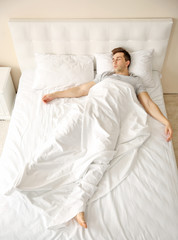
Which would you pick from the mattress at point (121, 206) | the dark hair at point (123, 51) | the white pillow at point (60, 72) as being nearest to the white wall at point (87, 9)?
the dark hair at point (123, 51)

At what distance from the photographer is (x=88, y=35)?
2.02m

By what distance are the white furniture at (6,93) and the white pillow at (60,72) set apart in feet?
1.04

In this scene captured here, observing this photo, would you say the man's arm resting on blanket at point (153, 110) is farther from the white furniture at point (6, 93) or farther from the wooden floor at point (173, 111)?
the white furniture at point (6, 93)

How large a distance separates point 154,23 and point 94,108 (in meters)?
0.93

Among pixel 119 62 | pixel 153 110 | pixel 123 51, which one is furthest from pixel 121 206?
pixel 123 51

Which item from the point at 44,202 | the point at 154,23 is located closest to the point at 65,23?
the point at 154,23

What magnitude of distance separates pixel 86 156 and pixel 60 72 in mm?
920

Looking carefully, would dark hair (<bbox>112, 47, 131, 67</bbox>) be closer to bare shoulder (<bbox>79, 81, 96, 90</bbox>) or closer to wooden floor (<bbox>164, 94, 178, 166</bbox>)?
bare shoulder (<bbox>79, 81, 96, 90</bbox>)

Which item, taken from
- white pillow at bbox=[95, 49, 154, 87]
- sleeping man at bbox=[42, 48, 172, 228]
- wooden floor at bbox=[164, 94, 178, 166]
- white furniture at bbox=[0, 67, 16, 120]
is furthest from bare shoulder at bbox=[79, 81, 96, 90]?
wooden floor at bbox=[164, 94, 178, 166]

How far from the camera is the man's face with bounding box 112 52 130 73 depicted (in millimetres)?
1951

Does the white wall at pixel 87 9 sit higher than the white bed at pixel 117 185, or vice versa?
the white wall at pixel 87 9

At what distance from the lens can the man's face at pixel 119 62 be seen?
1951mm

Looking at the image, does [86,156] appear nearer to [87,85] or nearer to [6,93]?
[87,85]

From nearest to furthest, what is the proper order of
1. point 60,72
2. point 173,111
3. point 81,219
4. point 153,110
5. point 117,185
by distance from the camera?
point 81,219 < point 117,185 < point 153,110 < point 60,72 < point 173,111
